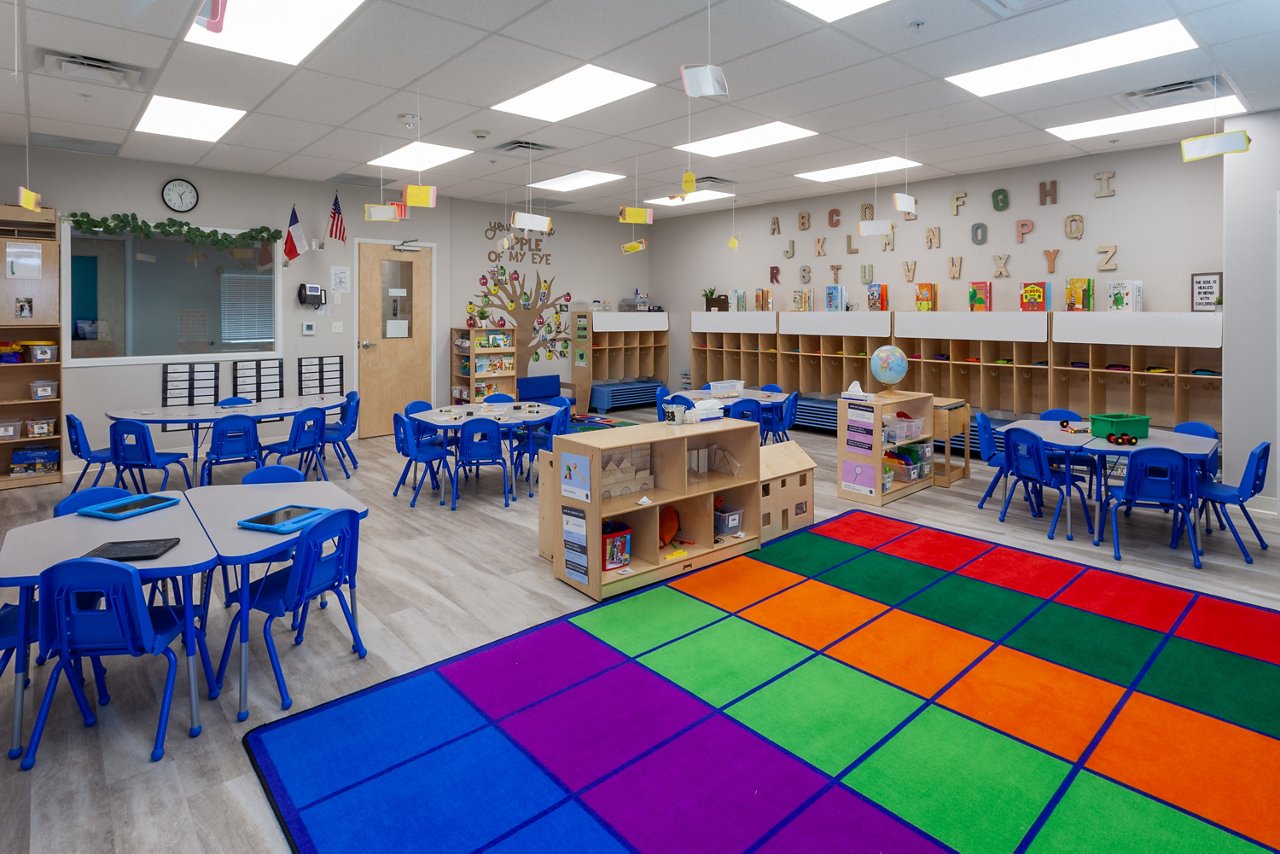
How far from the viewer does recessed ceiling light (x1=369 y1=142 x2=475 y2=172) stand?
736 cm

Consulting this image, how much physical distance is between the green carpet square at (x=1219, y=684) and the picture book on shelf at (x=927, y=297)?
6082mm

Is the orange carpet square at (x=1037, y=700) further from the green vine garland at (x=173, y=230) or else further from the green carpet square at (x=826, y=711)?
the green vine garland at (x=173, y=230)

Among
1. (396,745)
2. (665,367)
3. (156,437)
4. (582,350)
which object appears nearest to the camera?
(396,745)

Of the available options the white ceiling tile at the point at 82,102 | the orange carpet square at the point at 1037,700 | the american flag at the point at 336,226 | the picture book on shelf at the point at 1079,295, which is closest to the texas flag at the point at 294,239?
the american flag at the point at 336,226

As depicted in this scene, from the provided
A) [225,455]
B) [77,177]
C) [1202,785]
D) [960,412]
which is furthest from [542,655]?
[77,177]

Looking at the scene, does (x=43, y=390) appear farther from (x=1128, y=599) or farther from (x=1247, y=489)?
(x=1247, y=489)

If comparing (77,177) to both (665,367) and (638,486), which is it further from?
(665,367)

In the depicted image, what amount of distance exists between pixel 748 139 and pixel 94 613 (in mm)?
6410

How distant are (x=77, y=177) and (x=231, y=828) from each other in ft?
25.8

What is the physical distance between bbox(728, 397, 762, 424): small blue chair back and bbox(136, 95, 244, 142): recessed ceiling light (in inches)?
207

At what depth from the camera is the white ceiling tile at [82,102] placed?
538cm

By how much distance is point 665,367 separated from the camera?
13.0 meters

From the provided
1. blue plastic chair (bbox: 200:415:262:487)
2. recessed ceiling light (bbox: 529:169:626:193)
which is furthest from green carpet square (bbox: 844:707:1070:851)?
recessed ceiling light (bbox: 529:169:626:193)

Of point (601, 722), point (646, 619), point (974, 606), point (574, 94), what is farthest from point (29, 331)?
point (974, 606)
